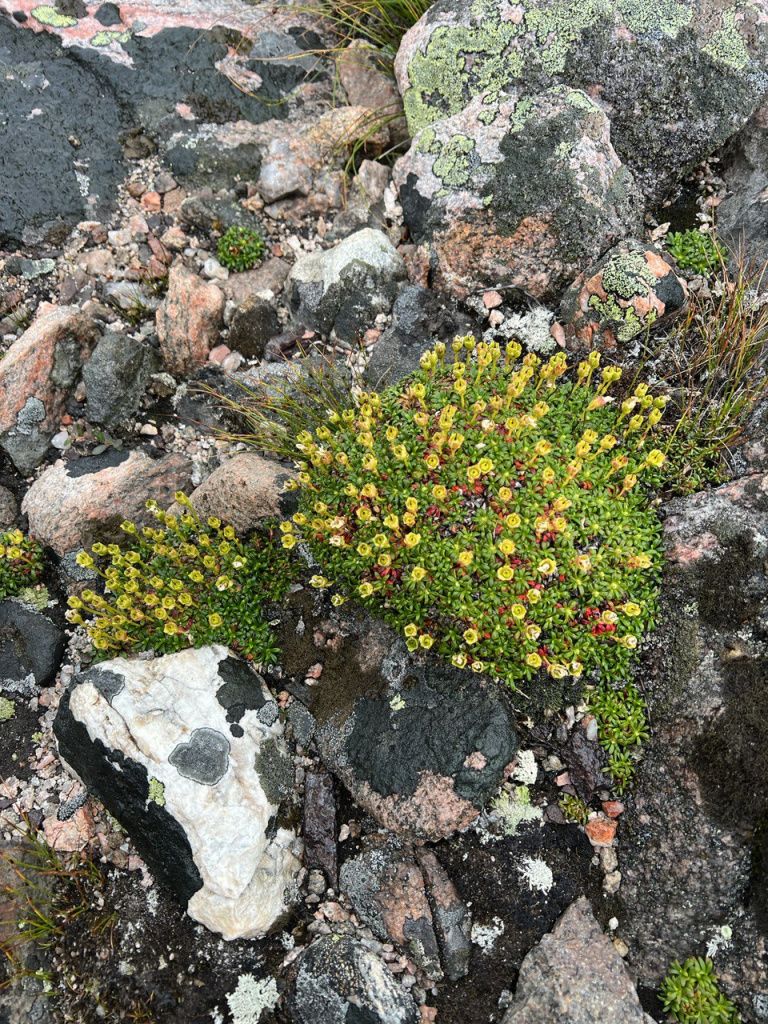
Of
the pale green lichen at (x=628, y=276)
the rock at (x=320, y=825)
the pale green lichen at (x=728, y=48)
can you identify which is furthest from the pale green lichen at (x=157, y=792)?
the pale green lichen at (x=728, y=48)

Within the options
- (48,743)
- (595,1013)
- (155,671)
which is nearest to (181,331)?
(155,671)

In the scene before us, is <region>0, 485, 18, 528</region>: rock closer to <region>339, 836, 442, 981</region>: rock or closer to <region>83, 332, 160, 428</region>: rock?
<region>83, 332, 160, 428</region>: rock

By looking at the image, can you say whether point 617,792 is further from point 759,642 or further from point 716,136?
point 716,136

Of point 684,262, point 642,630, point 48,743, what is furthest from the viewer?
point 684,262

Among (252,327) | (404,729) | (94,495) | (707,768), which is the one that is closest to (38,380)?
(94,495)

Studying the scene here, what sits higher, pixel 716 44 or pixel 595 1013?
pixel 716 44

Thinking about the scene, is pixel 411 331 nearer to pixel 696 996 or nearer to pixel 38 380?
pixel 38 380
